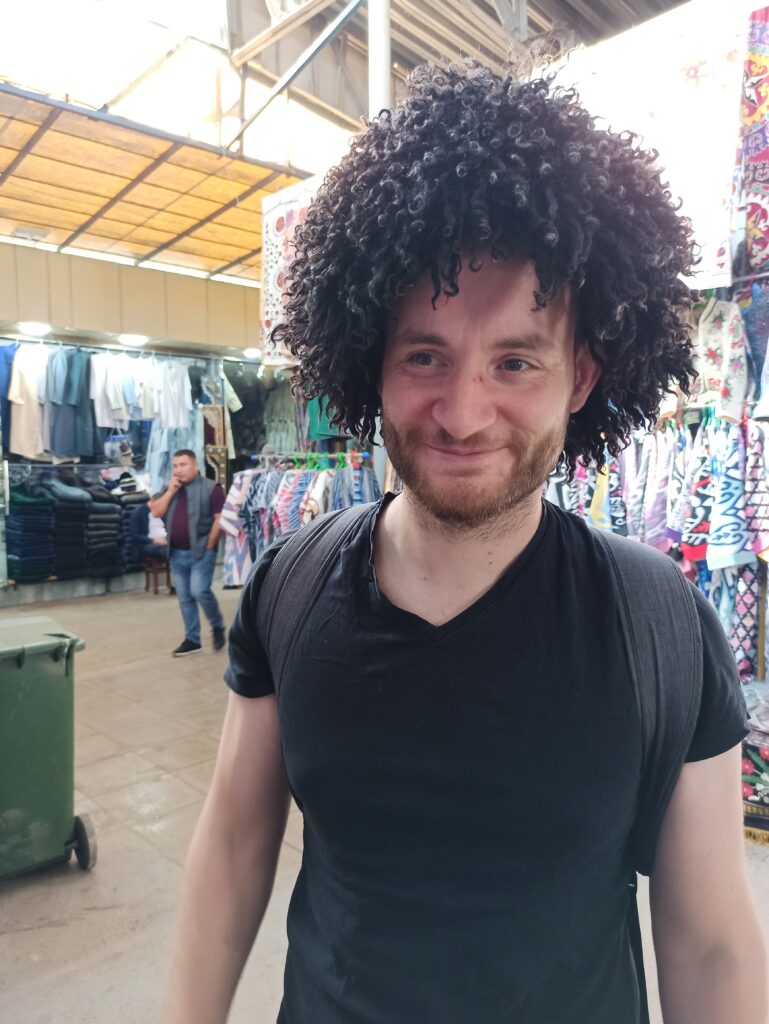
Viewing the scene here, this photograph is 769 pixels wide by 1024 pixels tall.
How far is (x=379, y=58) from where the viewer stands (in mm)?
2797

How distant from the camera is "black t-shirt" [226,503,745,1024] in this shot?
75 cm

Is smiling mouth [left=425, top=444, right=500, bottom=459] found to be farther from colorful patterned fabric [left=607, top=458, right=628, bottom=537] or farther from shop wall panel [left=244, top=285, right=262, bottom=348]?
shop wall panel [left=244, top=285, right=262, bottom=348]

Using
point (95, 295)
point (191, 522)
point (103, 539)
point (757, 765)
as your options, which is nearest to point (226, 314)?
point (95, 295)

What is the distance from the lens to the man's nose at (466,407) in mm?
777

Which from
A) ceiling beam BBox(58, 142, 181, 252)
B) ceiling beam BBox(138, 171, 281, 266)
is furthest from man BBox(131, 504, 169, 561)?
ceiling beam BBox(58, 142, 181, 252)

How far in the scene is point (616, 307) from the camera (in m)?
0.82

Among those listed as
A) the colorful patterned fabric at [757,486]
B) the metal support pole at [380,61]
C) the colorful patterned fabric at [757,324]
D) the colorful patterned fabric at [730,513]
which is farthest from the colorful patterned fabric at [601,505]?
the metal support pole at [380,61]

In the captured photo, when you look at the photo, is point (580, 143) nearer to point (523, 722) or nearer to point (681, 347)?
point (681, 347)

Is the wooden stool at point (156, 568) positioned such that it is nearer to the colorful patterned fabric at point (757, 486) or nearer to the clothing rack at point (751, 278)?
the colorful patterned fabric at point (757, 486)

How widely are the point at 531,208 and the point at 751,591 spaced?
96.2 inches

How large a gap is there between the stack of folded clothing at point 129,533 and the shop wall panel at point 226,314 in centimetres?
214

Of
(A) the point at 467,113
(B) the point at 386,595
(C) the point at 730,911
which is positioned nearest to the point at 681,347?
(A) the point at 467,113

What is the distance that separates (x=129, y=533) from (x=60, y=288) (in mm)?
2855

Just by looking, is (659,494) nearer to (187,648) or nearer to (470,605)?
(470,605)
